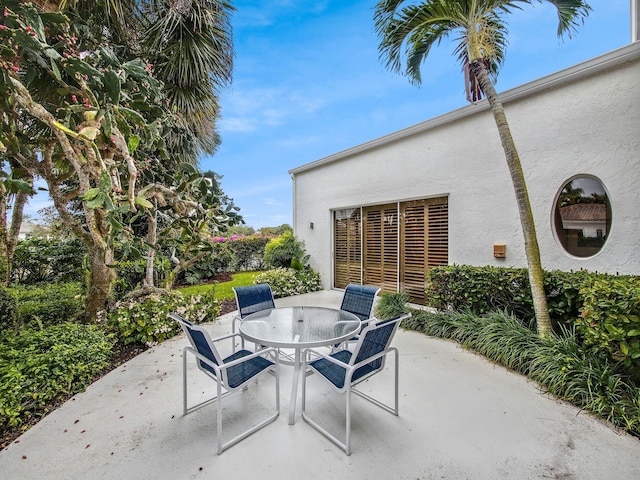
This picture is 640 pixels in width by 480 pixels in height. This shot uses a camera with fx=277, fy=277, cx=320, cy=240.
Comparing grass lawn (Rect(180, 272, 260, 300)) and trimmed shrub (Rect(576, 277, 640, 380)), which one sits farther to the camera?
grass lawn (Rect(180, 272, 260, 300))

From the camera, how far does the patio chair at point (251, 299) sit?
4.00 m

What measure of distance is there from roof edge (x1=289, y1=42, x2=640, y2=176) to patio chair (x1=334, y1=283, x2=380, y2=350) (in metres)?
4.24

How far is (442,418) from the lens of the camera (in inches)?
103

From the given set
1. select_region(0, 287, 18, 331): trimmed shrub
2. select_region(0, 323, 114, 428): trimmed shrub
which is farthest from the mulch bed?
select_region(0, 287, 18, 331): trimmed shrub

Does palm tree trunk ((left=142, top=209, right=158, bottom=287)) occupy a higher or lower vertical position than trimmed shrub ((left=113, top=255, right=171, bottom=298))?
higher

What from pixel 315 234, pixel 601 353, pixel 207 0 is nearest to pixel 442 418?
pixel 601 353

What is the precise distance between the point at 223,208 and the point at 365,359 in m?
4.04

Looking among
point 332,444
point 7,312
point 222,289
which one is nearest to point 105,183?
point 7,312

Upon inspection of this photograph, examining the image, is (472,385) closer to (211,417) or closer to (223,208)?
(211,417)

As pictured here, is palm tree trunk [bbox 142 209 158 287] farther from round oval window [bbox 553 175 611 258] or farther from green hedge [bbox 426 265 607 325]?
round oval window [bbox 553 175 611 258]

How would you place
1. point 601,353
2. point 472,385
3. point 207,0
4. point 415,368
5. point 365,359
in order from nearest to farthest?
point 365,359 < point 601,353 < point 472,385 < point 415,368 < point 207,0

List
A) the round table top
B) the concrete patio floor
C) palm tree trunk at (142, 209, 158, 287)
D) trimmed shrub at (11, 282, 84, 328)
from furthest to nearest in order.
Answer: palm tree trunk at (142, 209, 158, 287)
trimmed shrub at (11, 282, 84, 328)
the round table top
the concrete patio floor

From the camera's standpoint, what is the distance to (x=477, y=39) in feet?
14.0

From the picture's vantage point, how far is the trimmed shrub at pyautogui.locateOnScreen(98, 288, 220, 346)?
4.29 m
